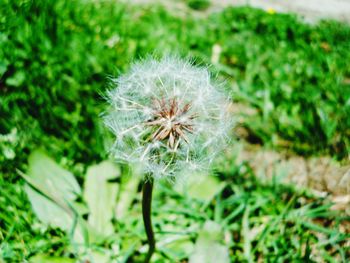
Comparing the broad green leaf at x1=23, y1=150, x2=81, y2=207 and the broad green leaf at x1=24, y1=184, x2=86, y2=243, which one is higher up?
the broad green leaf at x1=23, y1=150, x2=81, y2=207

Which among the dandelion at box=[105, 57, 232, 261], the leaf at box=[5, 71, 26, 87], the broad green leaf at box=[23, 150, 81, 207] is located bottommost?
the broad green leaf at box=[23, 150, 81, 207]

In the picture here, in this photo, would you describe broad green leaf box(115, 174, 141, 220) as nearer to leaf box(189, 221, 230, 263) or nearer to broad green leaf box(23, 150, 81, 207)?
broad green leaf box(23, 150, 81, 207)

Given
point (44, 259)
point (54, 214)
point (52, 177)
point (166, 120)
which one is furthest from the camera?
point (52, 177)

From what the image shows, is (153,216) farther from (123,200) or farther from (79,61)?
(79,61)

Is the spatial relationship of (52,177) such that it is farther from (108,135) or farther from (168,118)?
(168,118)

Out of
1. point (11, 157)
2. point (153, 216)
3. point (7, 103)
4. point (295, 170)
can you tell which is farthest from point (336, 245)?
point (7, 103)

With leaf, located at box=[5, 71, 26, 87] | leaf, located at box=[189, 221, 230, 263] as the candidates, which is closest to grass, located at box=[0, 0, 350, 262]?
leaf, located at box=[5, 71, 26, 87]

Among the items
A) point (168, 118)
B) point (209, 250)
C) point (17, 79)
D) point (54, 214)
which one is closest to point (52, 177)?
point (54, 214)

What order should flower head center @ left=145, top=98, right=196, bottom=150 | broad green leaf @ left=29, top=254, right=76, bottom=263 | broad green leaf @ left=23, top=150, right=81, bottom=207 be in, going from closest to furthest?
flower head center @ left=145, top=98, right=196, bottom=150, broad green leaf @ left=29, top=254, right=76, bottom=263, broad green leaf @ left=23, top=150, right=81, bottom=207
